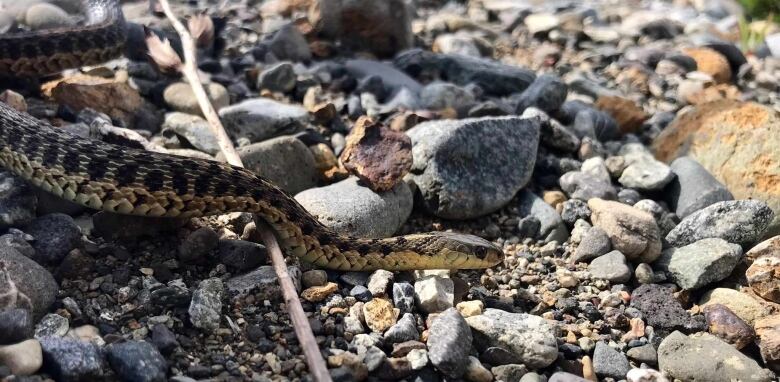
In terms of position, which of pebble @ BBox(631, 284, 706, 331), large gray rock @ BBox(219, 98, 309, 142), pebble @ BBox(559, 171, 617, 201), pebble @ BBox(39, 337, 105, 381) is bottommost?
pebble @ BBox(631, 284, 706, 331)

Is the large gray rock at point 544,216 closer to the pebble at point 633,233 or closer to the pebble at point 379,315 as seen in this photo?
the pebble at point 633,233

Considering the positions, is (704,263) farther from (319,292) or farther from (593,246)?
(319,292)

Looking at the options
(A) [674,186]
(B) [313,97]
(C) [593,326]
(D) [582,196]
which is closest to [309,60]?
(B) [313,97]

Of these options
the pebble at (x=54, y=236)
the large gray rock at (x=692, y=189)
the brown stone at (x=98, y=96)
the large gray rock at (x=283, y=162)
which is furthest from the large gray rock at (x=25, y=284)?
the large gray rock at (x=692, y=189)

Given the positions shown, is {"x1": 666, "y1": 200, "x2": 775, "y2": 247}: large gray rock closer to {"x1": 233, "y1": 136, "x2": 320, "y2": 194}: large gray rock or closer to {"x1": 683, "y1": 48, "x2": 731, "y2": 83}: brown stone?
{"x1": 233, "y1": 136, "x2": 320, "y2": 194}: large gray rock

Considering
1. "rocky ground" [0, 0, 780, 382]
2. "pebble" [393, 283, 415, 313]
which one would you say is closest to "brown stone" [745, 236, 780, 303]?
"rocky ground" [0, 0, 780, 382]

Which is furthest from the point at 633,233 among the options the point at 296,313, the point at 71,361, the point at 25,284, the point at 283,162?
the point at 25,284
